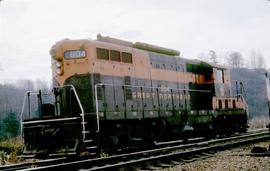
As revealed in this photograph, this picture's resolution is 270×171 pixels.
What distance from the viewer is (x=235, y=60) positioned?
14975cm

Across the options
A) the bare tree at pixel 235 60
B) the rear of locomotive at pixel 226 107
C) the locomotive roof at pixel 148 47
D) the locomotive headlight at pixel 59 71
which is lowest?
the rear of locomotive at pixel 226 107

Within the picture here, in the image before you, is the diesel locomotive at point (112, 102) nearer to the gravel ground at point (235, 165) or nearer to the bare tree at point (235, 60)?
the gravel ground at point (235, 165)

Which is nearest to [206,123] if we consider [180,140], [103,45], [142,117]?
[180,140]

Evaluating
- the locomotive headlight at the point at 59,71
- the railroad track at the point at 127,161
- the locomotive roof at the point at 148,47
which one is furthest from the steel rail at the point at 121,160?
the locomotive roof at the point at 148,47

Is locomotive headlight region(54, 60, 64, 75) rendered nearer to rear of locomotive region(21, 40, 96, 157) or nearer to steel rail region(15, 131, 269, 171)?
rear of locomotive region(21, 40, 96, 157)

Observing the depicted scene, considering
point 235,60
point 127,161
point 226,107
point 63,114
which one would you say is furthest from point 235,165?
point 235,60

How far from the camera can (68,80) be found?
1329 cm

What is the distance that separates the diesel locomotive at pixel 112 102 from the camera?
1204 cm

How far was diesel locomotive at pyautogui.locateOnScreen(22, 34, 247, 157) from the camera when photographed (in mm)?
12039

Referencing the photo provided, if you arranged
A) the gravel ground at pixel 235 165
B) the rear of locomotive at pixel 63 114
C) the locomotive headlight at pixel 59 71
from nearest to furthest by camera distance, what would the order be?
the gravel ground at pixel 235 165
the rear of locomotive at pixel 63 114
the locomotive headlight at pixel 59 71

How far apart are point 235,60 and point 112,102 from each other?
141747 mm

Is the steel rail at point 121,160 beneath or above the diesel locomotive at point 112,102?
beneath

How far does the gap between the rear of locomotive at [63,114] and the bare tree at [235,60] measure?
138353 millimetres

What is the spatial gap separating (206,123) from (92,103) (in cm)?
799
